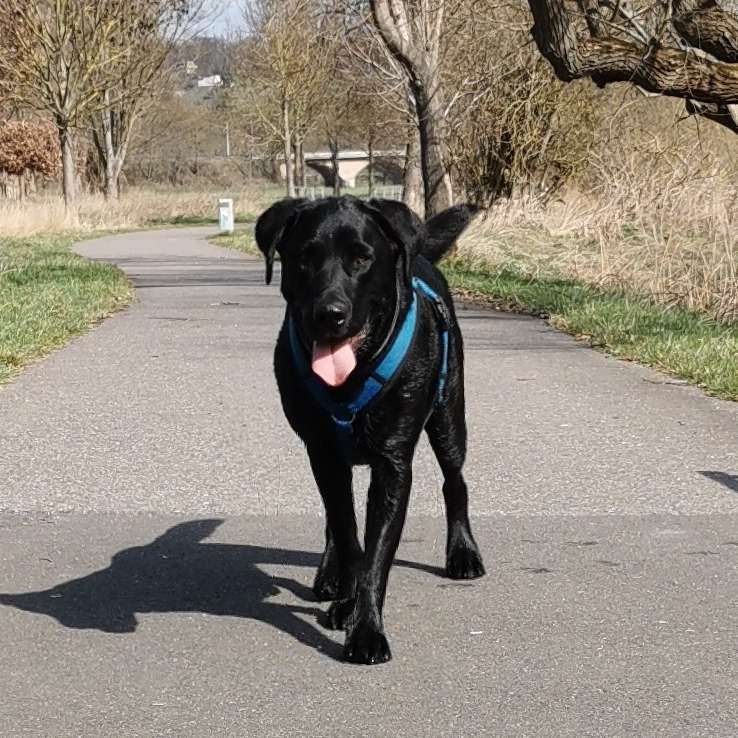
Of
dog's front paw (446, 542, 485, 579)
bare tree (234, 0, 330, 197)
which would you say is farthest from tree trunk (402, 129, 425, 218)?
dog's front paw (446, 542, 485, 579)

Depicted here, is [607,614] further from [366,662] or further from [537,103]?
[537,103]

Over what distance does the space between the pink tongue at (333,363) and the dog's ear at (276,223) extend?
38 centimetres

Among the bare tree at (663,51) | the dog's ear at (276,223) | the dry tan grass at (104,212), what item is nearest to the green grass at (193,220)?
the dry tan grass at (104,212)

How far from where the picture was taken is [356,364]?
4.27 m

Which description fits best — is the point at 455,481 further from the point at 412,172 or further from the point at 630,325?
the point at 412,172

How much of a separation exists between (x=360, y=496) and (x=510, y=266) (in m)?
12.2

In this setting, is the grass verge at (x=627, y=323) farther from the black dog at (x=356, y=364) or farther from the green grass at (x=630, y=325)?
the black dog at (x=356, y=364)

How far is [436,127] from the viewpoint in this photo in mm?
22297

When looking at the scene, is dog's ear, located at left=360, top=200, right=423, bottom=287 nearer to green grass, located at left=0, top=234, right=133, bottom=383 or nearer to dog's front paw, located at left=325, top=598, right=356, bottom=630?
dog's front paw, located at left=325, top=598, right=356, bottom=630

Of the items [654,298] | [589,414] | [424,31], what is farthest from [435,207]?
[589,414]

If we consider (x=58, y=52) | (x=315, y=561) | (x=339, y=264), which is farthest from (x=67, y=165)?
(x=339, y=264)

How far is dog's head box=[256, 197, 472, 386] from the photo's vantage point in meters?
4.14

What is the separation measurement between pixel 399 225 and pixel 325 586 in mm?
1269

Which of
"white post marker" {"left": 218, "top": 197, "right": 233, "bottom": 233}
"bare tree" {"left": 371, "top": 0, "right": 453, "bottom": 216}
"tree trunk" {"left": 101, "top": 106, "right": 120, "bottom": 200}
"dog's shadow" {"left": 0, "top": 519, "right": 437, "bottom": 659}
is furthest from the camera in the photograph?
"tree trunk" {"left": 101, "top": 106, "right": 120, "bottom": 200}
